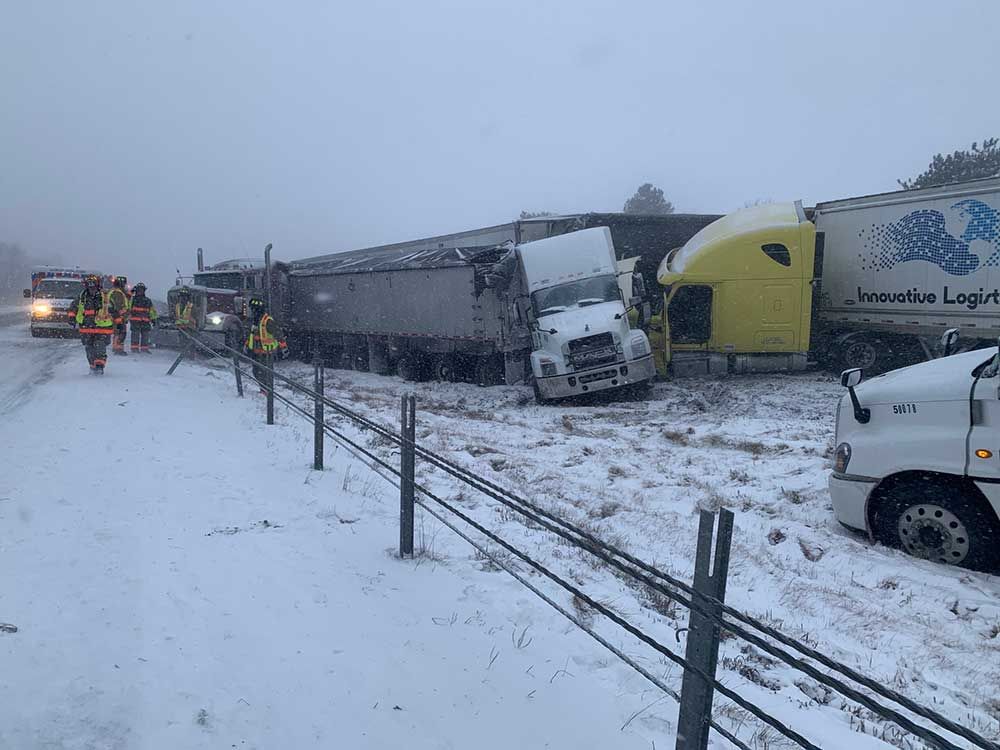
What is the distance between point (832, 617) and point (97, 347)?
13.2 metres

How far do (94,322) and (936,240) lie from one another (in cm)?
1565

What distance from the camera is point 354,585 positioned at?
180 inches

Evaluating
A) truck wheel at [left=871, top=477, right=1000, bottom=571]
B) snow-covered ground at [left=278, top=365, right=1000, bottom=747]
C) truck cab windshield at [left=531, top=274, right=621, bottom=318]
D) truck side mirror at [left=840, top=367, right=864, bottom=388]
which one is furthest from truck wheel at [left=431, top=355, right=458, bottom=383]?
truck wheel at [left=871, top=477, right=1000, bottom=571]

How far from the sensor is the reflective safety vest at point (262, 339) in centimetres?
1292

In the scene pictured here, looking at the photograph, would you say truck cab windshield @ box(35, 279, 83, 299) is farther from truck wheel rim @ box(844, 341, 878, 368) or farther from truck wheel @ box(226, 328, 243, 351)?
truck wheel rim @ box(844, 341, 878, 368)

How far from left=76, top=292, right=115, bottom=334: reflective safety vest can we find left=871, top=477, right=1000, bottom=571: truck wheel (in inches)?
494

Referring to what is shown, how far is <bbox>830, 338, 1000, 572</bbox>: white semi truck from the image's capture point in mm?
5141

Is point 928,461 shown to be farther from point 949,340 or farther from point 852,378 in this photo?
point 949,340

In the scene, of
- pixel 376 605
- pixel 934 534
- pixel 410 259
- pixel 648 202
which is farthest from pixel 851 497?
pixel 648 202

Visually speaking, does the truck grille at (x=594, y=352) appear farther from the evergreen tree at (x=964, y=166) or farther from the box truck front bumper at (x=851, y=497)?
the evergreen tree at (x=964, y=166)

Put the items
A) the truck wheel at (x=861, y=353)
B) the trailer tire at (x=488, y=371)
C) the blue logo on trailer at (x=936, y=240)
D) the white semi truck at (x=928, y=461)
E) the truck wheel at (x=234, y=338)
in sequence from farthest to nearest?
1. the truck wheel at (x=234, y=338)
2. the trailer tire at (x=488, y=371)
3. the truck wheel at (x=861, y=353)
4. the blue logo on trailer at (x=936, y=240)
5. the white semi truck at (x=928, y=461)

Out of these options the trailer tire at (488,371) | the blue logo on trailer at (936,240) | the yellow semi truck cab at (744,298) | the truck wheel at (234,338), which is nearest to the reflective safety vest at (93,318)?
the truck wheel at (234,338)

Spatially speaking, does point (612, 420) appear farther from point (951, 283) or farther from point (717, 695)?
point (717, 695)

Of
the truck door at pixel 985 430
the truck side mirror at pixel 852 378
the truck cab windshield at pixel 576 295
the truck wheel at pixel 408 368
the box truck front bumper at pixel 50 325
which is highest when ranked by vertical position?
the truck cab windshield at pixel 576 295
